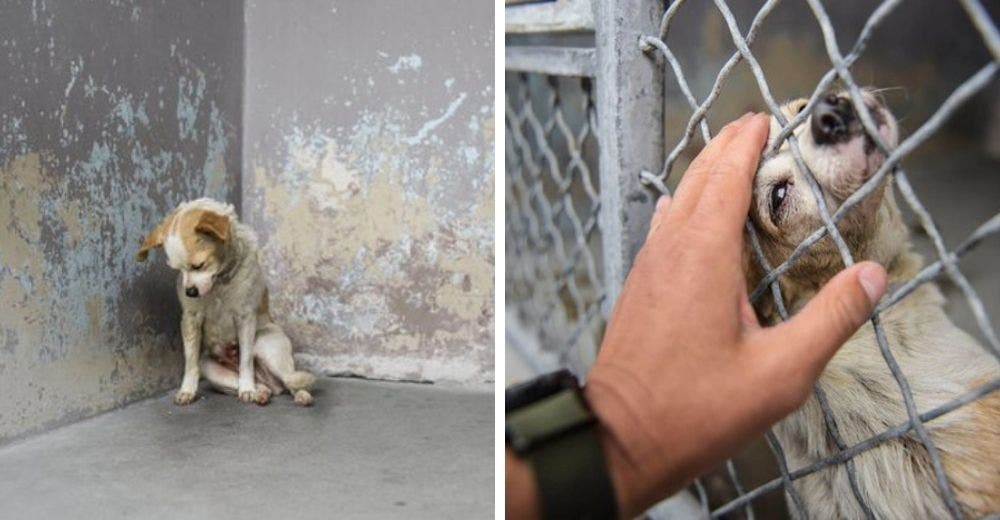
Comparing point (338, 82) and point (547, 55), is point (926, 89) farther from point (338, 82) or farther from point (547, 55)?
point (338, 82)

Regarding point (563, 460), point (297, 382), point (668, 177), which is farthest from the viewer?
point (297, 382)

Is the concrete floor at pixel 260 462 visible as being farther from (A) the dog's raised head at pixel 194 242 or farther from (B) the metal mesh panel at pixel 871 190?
(B) the metal mesh panel at pixel 871 190

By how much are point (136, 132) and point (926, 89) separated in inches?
110

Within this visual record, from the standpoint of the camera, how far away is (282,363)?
3641 mm

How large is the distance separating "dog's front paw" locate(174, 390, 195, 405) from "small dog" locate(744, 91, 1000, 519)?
8.47ft

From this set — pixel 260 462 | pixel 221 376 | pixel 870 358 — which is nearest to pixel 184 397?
pixel 221 376

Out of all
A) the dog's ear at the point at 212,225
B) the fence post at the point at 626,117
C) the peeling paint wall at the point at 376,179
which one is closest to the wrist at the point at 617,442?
the fence post at the point at 626,117

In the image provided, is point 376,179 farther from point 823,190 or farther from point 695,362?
point 695,362

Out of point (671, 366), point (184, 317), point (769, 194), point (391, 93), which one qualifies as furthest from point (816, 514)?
point (391, 93)

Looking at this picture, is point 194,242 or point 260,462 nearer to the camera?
point 260,462

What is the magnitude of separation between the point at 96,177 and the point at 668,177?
7.83 ft

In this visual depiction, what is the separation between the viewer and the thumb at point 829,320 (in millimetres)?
1016

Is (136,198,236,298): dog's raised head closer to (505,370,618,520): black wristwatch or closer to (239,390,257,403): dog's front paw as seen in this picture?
(239,390,257,403): dog's front paw

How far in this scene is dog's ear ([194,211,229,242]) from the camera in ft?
10.7
